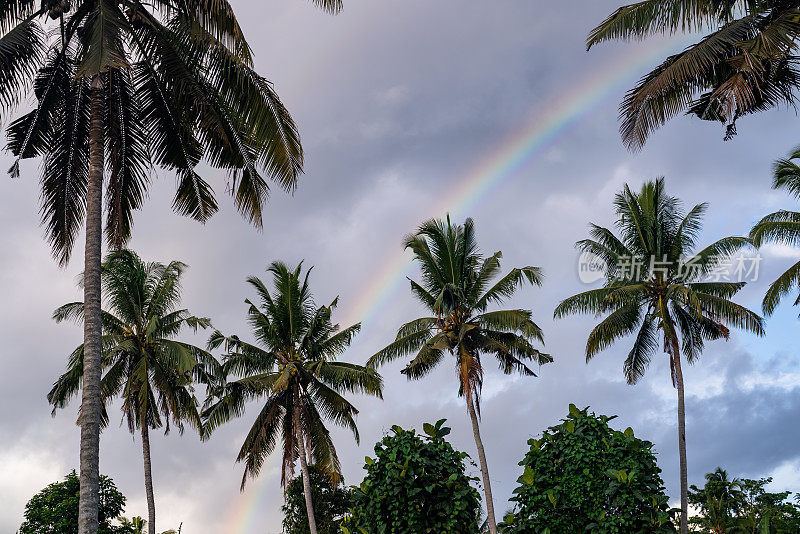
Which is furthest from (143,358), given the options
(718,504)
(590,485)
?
(718,504)

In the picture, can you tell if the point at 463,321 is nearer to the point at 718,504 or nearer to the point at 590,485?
the point at 590,485

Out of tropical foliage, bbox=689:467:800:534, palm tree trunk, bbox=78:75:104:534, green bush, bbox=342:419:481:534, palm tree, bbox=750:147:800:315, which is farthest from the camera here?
tropical foliage, bbox=689:467:800:534

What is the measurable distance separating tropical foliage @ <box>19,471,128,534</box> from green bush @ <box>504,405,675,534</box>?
18.6m

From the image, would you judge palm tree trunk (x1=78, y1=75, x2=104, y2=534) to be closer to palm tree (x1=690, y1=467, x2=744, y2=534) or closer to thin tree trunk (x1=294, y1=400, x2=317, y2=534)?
thin tree trunk (x1=294, y1=400, x2=317, y2=534)

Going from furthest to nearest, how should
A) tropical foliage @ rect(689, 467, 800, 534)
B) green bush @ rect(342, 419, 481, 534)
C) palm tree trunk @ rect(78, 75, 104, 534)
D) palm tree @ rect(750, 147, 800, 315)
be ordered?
1. tropical foliage @ rect(689, 467, 800, 534)
2. palm tree @ rect(750, 147, 800, 315)
3. green bush @ rect(342, 419, 481, 534)
4. palm tree trunk @ rect(78, 75, 104, 534)

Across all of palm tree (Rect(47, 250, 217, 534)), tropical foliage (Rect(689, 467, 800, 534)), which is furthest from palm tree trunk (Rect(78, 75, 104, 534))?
tropical foliage (Rect(689, 467, 800, 534))

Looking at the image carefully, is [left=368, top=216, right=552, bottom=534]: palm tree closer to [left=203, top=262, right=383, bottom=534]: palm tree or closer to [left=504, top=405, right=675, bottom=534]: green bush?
[left=203, top=262, right=383, bottom=534]: palm tree

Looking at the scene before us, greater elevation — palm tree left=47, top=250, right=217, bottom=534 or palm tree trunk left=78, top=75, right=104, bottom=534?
palm tree left=47, top=250, right=217, bottom=534

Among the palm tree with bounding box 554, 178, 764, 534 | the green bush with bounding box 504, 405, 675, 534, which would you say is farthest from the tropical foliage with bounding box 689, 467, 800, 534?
the green bush with bounding box 504, 405, 675, 534

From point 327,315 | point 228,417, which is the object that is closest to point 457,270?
point 327,315

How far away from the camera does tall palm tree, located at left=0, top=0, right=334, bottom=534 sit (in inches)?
446

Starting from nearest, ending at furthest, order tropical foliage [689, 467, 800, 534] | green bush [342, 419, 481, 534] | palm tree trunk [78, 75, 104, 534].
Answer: palm tree trunk [78, 75, 104, 534] < green bush [342, 419, 481, 534] < tropical foliage [689, 467, 800, 534]

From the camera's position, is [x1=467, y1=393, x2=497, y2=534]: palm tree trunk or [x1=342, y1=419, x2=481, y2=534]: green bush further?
[x1=467, y1=393, x2=497, y2=534]: palm tree trunk

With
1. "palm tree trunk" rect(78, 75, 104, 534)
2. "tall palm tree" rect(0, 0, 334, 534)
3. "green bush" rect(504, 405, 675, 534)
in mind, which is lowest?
"green bush" rect(504, 405, 675, 534)
